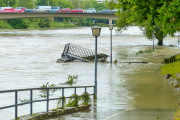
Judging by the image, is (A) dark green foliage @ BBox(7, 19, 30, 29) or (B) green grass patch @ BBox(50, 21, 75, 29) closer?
(A) dark green foliage @ BBox(7, 19, 30, 29)

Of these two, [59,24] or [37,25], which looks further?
[59,24]

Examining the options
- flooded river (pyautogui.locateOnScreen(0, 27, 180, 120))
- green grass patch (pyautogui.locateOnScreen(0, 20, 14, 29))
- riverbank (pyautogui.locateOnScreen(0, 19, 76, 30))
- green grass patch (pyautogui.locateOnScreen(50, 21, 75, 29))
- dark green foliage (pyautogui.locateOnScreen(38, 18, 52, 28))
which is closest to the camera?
flooded river (pyautogui.locateOnScreen(0, 27, 180, 120))

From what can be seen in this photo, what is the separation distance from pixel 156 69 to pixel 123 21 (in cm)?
2161

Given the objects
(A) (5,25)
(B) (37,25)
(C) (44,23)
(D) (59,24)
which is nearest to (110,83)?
(A) (5,25)

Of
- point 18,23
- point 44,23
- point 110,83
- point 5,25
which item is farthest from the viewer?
point 44,23

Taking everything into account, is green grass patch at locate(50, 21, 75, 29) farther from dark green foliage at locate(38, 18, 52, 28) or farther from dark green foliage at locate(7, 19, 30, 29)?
dark green foliage at locate(7, 19, 30, 29)

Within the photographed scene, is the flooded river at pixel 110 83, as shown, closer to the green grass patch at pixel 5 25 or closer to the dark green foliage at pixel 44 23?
the green grass patch at pixel 5 25

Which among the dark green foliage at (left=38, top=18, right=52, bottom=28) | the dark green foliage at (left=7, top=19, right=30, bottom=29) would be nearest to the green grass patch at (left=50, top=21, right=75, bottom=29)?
the dark green foliage at (left=38, top=18, right=52, bottom=28)

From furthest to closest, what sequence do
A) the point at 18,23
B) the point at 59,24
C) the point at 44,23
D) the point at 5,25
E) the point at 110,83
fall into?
1. the point at 59,24
2. the point at 44,23
3. the point at 18,23
4. the point at 5,25
5. the point at 110,83

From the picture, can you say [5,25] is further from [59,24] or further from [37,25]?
[59,24]

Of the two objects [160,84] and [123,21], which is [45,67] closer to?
[160,84]

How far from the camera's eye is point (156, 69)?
36875 mm

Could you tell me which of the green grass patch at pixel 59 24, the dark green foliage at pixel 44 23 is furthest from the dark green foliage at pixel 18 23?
the green grass patch at pixel 59 24

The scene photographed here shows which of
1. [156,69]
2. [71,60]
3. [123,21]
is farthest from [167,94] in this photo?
[123,21]
